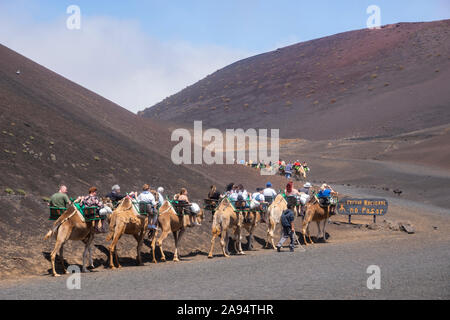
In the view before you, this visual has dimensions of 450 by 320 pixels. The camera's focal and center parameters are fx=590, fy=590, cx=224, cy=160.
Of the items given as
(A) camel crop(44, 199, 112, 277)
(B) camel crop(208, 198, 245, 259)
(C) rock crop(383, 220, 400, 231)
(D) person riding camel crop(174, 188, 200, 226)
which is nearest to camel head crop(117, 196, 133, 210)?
(A) camel crop(44, 199, 112, 277)

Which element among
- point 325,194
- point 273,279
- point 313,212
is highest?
point 325,194

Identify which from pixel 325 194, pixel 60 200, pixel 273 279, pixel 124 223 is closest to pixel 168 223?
pixel 124 223

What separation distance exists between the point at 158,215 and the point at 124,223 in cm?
228

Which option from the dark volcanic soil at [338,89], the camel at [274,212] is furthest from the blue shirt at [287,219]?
the dark volcanic soil at [338,89]

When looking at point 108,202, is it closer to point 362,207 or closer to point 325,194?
point 325,194

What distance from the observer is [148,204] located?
18656 millimetres

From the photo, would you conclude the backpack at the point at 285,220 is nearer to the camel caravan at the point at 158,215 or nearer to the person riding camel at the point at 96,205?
the camel caravan at the point at 158,215

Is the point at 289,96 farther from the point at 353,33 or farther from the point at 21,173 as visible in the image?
the point at 21,173

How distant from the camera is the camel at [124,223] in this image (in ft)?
58.2

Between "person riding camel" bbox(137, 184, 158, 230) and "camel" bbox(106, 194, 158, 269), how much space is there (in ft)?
0.74

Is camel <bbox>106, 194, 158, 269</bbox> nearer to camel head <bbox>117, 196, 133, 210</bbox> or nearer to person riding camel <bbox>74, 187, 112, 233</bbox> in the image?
camel head <bbox>117, 196, 133, 210</bbox>

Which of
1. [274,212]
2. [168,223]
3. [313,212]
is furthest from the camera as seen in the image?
[313,212]

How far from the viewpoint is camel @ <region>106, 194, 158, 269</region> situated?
17.7m
